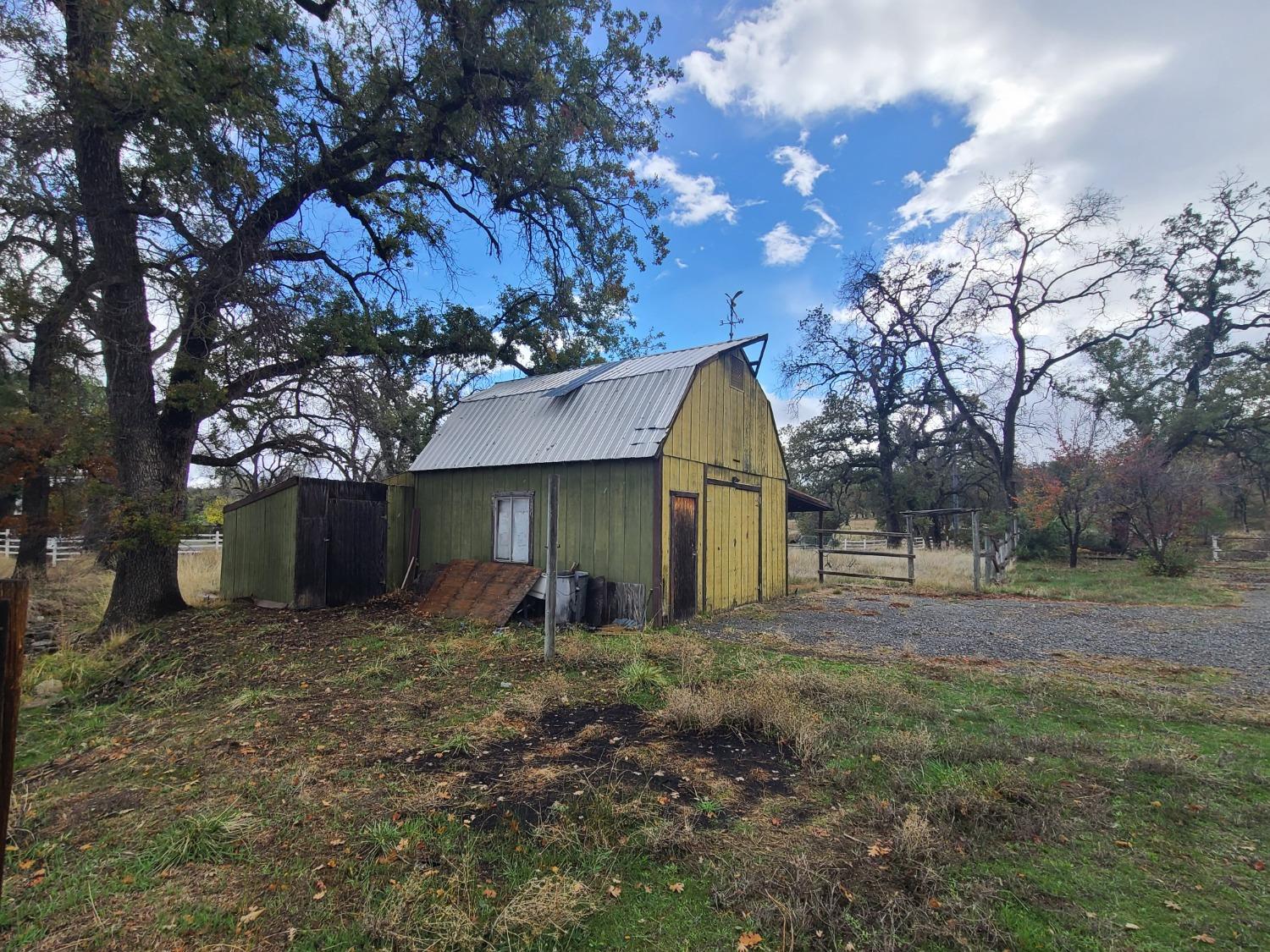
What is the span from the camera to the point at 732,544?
38.3ft

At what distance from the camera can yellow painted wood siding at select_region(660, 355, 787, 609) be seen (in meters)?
10.2

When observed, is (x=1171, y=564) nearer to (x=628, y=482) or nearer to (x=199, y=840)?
(x=628, y=482)

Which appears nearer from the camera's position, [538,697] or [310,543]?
[538,697]

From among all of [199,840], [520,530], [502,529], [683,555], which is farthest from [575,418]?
[199,840]

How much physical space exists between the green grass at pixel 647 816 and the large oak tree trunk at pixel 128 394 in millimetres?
3569

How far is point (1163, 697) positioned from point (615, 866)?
5.65 metres

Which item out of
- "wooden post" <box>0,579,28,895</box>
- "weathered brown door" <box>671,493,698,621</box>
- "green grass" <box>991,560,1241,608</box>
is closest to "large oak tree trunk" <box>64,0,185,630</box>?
"weathered brown door" <box>671,493,698,621</box>

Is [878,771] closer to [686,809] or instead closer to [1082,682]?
[686,809]

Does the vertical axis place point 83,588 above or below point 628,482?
below

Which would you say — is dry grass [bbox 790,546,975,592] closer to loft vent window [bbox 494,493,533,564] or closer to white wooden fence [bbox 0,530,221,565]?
loft vent window [bbox 494,493,533,564]

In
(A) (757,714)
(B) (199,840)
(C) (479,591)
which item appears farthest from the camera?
(C) (479,591)

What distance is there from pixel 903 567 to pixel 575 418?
14.4 metres

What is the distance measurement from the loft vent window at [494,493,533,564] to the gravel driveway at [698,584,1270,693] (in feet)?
12.0

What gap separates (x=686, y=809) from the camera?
340 centimetres
